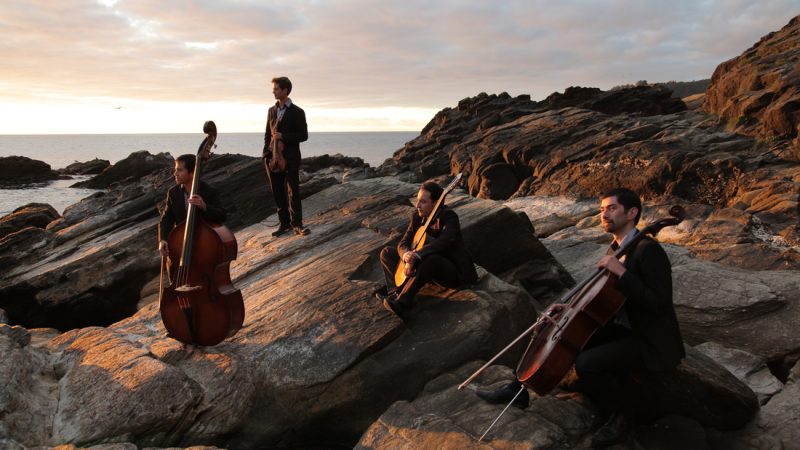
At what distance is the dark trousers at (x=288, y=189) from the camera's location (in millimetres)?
10148

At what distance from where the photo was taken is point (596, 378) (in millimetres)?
4938

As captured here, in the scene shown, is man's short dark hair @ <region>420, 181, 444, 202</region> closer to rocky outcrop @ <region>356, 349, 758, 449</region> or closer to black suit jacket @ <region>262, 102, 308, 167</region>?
rocky outcrop @ <region>356, 349, 758, 449</region>

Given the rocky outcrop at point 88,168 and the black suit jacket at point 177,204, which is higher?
the black suit jacket at point 177,204

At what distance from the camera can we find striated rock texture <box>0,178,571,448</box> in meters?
5.66

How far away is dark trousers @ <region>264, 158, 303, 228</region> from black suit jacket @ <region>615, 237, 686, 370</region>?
6708mm

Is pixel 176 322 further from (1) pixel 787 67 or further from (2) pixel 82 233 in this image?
(1) pixel 787 67

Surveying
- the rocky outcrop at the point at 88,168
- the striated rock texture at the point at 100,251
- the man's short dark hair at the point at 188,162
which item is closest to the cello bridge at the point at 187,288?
the man's short dark hair at the point at 188,162

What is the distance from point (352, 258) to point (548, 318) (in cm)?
445

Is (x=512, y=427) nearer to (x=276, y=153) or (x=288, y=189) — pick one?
(x=276, y=153)

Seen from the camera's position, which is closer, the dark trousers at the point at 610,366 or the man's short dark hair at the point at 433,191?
the dark trousers at the point at 610,366

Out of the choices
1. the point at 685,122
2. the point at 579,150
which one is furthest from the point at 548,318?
the point at 685,122

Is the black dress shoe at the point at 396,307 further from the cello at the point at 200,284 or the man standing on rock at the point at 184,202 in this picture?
the man standing on rock at the point at 184,202

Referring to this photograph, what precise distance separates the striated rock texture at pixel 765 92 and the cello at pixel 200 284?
15.2m

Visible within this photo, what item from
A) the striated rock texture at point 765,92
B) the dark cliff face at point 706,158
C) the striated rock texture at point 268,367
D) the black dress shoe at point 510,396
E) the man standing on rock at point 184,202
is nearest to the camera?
the black dress shoe at point 510,396
